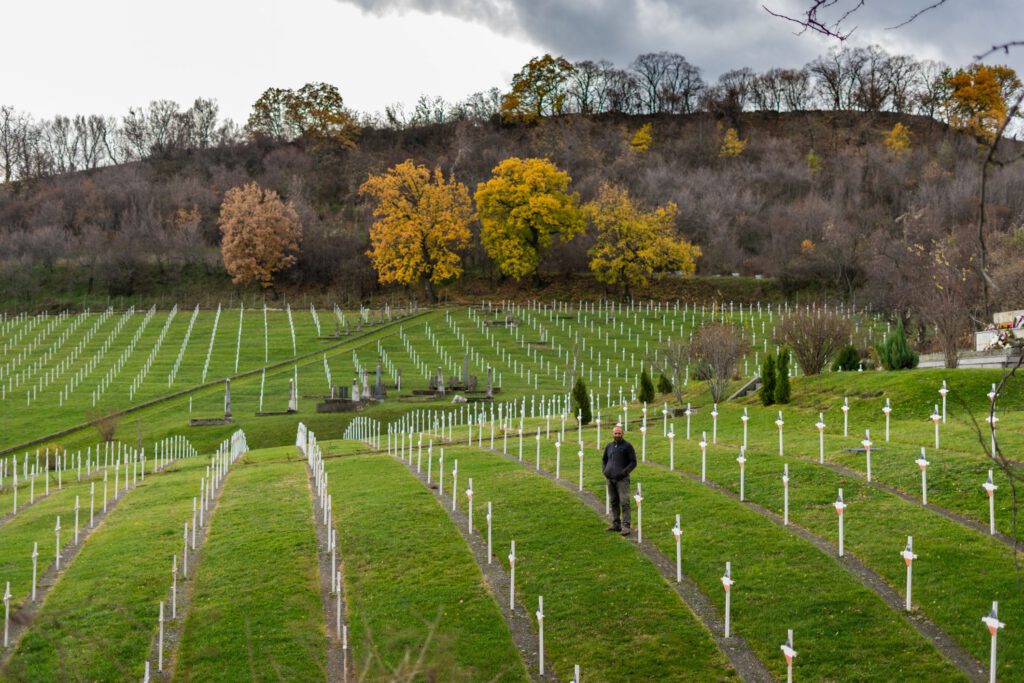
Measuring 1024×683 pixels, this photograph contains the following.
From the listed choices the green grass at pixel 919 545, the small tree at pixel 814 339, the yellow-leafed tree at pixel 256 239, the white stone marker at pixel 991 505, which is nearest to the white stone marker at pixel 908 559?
the green grass at pixel 919 545

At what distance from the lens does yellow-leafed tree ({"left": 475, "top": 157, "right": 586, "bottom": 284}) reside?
9112 centimetres

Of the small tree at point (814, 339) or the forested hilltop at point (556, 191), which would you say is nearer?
the small tree at point (814, 339)

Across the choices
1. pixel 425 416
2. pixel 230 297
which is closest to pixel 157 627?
pixel 425 416

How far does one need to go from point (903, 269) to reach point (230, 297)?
6573cm

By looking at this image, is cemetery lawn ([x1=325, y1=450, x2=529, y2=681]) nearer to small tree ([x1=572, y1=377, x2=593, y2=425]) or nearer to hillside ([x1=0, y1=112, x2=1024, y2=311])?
small tree ([x1=572, y1=377, x2=593, y2=425])

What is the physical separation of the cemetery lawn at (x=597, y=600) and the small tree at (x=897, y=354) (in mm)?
22790

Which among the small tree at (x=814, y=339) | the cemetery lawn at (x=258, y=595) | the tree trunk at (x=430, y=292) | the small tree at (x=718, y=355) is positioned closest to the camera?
the cemetery lawn at (x=258, y=595)

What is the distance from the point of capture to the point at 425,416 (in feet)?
172

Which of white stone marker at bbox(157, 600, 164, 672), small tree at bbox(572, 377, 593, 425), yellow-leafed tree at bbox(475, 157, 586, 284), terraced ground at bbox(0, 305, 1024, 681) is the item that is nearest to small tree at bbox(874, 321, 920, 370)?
terraced ground at bbox(0, 305, 1024, 681)

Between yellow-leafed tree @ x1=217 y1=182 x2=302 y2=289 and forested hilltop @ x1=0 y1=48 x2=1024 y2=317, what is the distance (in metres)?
0.50

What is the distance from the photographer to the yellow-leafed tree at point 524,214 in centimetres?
9112

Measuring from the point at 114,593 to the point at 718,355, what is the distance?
29.8m

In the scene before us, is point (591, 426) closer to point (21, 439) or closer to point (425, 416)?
point (425, 416)

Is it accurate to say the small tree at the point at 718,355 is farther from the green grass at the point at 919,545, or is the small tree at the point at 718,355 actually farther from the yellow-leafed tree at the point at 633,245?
the yellow-leafed tree at the point at 633,245
